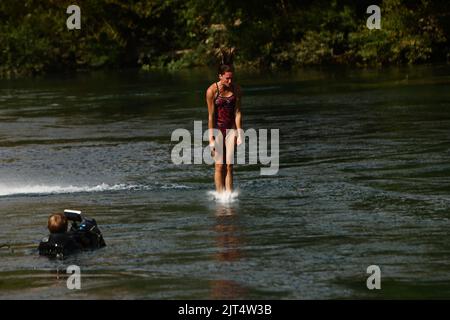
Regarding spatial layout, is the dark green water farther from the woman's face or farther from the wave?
the woman's face

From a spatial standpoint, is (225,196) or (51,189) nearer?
(225,196)

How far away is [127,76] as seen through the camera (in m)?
52.4

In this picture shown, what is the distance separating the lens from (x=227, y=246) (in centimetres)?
1250

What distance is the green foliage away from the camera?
153ft

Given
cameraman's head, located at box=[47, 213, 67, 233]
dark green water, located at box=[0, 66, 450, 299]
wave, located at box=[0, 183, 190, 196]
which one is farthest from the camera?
wave, located at box=[0, 183, 190, 196]

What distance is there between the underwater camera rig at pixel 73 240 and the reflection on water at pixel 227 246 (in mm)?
1296

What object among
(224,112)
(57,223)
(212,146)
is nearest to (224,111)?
(224,112)

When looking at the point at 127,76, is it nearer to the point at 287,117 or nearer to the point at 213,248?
the point at 287,117

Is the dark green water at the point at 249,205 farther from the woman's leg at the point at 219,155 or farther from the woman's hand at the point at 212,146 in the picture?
the woman's hand at the point at 212,146

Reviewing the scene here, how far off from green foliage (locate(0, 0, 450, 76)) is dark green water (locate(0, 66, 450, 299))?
15.3m

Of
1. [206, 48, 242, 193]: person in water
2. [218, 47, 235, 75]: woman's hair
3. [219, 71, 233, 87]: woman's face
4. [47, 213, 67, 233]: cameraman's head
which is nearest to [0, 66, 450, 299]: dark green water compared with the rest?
[47, 213, 67, 233]: cameraman's head

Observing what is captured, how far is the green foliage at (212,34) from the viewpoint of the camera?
46719mm

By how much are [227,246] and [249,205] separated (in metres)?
2.83

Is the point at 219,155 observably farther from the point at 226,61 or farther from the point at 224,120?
the point at 226,61
